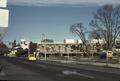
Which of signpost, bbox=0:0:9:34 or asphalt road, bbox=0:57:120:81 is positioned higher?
signpost, bbox=0:0:9:34

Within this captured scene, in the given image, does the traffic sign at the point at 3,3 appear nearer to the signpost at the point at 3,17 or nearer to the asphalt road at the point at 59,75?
the signpost at the point at 3,17

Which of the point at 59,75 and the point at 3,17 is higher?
the point at 3,17

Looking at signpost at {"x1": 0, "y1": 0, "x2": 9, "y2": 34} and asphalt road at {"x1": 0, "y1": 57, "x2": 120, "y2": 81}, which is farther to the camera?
asphalt road at {"x1": 0, "y1": 57, "x2": 120, "y2": 81}

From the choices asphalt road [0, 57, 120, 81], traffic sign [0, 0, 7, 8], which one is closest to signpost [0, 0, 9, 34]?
traffic sign [0, 0, 7, 8]

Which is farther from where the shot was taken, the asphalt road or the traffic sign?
the asphalt road

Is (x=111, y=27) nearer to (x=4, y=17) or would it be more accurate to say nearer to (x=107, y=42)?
(x=107, y=42)

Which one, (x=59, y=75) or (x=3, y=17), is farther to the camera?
(x=59, y=75)

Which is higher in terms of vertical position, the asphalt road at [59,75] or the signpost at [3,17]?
the signpost at [3,17]

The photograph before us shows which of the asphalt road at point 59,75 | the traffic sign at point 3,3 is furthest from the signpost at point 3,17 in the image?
the asphalt road at point 59,75

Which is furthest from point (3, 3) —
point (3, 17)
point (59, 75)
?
point (59, 75)

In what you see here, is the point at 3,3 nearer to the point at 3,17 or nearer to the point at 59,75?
the point at 3,17

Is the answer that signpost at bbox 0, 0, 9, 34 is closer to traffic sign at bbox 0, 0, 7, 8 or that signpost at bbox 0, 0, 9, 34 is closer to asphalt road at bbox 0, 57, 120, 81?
traffic sign at bbox 0, 0, 7, 8

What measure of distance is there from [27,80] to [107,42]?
9448 centimetres

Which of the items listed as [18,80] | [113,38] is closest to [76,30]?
[113,38]
